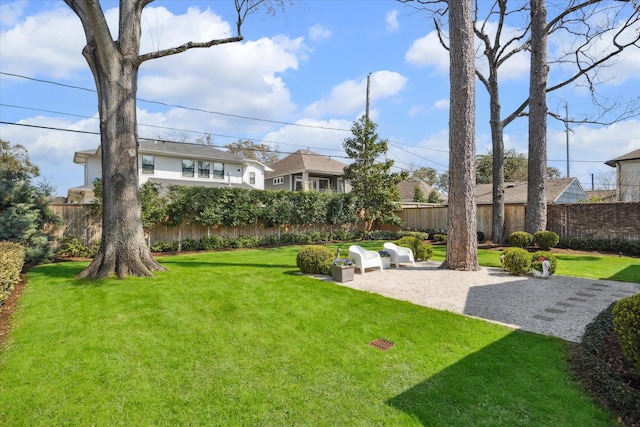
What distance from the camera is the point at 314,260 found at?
27.8 ft

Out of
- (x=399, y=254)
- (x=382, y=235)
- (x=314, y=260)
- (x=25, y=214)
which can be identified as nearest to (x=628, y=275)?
(x=399, y=254)

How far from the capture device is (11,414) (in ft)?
8.97

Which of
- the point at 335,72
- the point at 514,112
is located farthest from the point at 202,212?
the point at 514,112

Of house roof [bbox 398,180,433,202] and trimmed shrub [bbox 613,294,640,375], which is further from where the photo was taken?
house roof [bbox 398,180,433,202]

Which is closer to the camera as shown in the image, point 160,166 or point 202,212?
point 202,212

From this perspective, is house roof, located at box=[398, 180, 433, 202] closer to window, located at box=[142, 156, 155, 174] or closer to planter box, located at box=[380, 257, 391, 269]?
window, located at box=[142, 156, 155, 174]

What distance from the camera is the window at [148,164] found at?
22219 millimetres

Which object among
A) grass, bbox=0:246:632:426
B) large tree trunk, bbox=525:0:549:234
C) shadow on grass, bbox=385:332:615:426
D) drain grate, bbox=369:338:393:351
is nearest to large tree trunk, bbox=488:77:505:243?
large tree trunk, bbox=525:0:549:234

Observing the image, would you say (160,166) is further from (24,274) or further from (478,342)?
(478,342)

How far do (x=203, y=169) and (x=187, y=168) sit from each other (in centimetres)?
123

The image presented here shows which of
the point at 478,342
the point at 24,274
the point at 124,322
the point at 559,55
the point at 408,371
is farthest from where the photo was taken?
the point at 559,55

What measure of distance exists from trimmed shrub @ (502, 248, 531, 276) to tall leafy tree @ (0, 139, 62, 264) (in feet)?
44.0

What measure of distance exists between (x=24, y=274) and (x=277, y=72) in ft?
43.0

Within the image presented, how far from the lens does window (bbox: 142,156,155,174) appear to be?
72.9 feet
